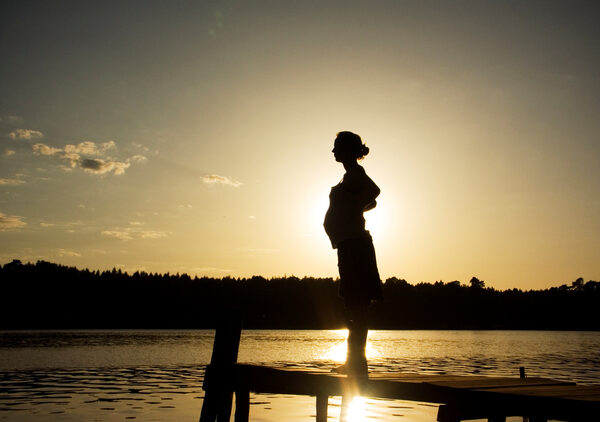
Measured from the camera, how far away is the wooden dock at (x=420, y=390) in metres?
5.79

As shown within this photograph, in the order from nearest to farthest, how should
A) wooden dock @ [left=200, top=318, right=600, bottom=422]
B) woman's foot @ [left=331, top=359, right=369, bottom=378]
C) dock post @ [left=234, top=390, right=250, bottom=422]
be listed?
wooden dock @ [left=200, top=318, right=600, bottom=422], woman's foot @ [left=331, top=359, right=369, bottom=378], dock post @ [left=234, top=390, right=250, bottom=422]

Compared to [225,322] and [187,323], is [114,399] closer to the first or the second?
[225,322]

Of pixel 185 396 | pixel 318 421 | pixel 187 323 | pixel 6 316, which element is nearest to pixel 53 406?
pixel 185 396

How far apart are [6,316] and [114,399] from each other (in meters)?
148

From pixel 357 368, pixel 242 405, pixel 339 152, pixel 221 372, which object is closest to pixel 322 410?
pixel 242 405

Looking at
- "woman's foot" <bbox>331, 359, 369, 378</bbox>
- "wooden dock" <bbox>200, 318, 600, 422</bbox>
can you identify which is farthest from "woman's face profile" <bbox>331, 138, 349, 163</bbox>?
"wooden dock" <bbox>200, 318, 600, 422</bbox>

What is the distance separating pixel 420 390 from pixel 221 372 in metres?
3.50

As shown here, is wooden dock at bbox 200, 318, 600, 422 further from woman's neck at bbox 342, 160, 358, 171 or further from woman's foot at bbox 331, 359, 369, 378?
woman's neck at bbox 342, 160, 358, 171

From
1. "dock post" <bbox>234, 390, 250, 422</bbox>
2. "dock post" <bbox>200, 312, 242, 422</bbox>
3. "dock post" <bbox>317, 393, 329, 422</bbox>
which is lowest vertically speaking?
"dock post" <bbox>317, 393, 329, 422</bbox>

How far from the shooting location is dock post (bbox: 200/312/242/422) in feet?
30.3

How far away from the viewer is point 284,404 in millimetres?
31578

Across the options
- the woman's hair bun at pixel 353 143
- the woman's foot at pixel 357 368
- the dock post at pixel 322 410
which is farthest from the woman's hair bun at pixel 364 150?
the dock post at pixel 322 410

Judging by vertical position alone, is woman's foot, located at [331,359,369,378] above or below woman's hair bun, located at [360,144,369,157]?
below

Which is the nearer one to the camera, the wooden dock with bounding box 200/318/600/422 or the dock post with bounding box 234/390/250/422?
the wooden dock with bounding box 200/318/600/422
